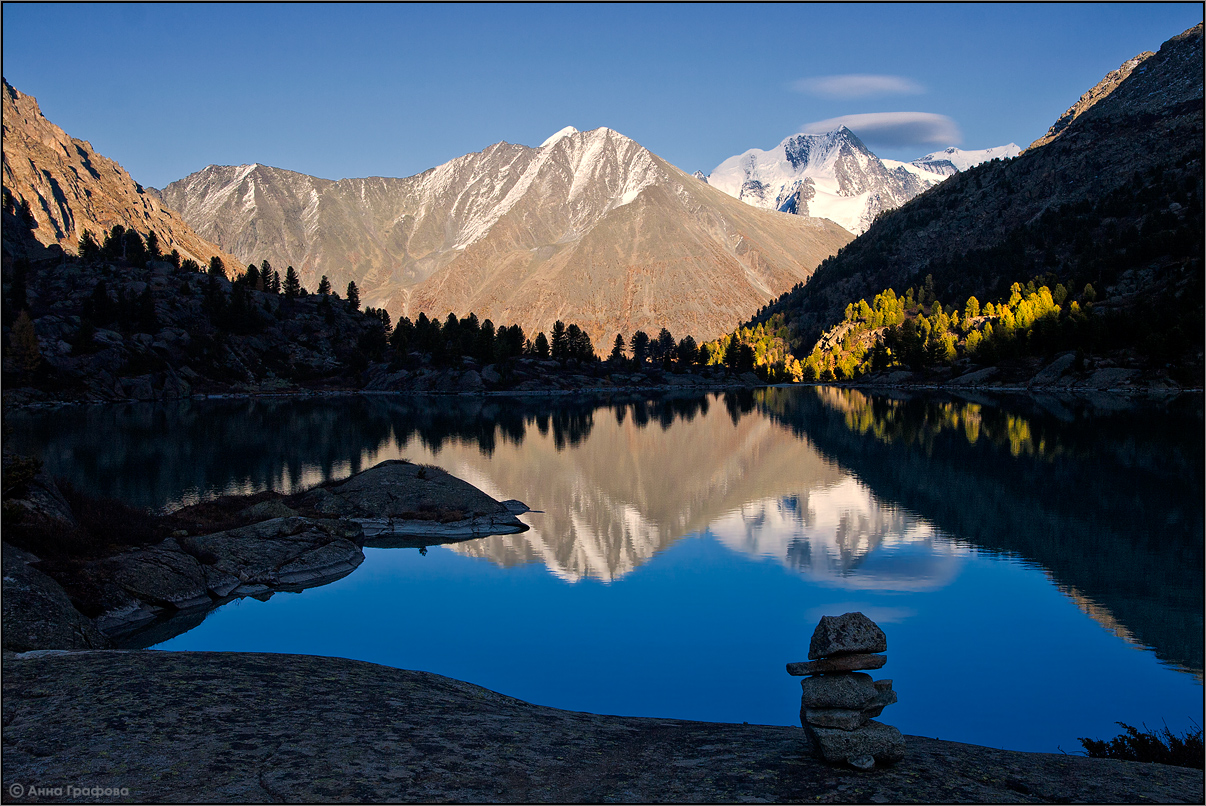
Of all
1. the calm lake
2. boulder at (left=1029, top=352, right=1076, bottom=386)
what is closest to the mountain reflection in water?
the calm lake

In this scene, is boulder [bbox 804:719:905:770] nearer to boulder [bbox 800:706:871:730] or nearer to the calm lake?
boulder [bbox 800:706:871:730]

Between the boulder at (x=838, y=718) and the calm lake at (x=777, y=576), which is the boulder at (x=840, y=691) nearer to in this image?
the boulder at (x=838, y=718)

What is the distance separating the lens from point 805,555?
39.8 metres

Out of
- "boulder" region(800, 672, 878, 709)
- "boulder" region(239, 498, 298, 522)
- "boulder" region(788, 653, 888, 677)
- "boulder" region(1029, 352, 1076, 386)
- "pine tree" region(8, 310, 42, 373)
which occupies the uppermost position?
"pine tree" region(8, 310, 42, 373)

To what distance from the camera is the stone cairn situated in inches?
505

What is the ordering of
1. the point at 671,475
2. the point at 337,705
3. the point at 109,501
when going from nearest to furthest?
the point at 337,705 < the point at 109,501 < the point at 671,475

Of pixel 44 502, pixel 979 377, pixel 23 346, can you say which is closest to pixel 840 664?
pixel 44 502

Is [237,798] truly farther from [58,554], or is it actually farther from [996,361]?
[996,361]

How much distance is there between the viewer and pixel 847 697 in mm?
13055

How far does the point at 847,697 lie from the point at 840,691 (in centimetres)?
14

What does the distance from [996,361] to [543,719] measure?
203729 millimetres

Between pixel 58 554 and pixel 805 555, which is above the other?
pixel 58 554

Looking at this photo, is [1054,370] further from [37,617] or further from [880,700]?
[37,617]

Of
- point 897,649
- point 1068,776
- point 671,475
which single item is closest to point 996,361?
point 671,475
